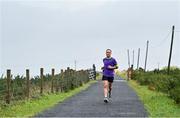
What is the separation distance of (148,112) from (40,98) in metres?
7.67

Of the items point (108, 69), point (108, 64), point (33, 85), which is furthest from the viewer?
point (33, 85)

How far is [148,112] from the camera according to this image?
53.9 feet

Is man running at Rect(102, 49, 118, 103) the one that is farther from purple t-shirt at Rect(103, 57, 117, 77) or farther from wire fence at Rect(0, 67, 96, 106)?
wire fence at Rect(0, 67, 96, 106)

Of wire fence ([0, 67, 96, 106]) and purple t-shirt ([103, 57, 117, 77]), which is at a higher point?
purple t-shirt ([103, 57, 117, 77])

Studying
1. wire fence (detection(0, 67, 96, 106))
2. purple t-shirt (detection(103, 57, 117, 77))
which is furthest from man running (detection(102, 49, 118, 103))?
wire fence (detection(0, 67, 96, 106))

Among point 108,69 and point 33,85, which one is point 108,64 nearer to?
point 108,69

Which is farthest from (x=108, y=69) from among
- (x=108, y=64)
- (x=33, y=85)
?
(x=33, y=85)

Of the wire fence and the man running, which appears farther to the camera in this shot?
the man running

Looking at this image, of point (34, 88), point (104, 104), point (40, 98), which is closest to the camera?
point (104, 104)

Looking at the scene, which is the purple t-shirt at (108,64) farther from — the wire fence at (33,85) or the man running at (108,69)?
the wire fence at (33,85)

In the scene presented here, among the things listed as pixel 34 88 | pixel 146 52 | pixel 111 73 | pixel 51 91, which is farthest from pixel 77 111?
pixel 146 52

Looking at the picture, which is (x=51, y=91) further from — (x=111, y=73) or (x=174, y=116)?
(x=174, y=116)

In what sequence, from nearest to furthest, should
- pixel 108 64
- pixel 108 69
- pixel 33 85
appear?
pixel 108 64 → pixel 108 69 → pixel 33 85

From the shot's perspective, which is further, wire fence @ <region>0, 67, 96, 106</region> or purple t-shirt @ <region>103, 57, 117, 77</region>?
purple t-shirt @ <region>103, 57, 117, 77</region>
